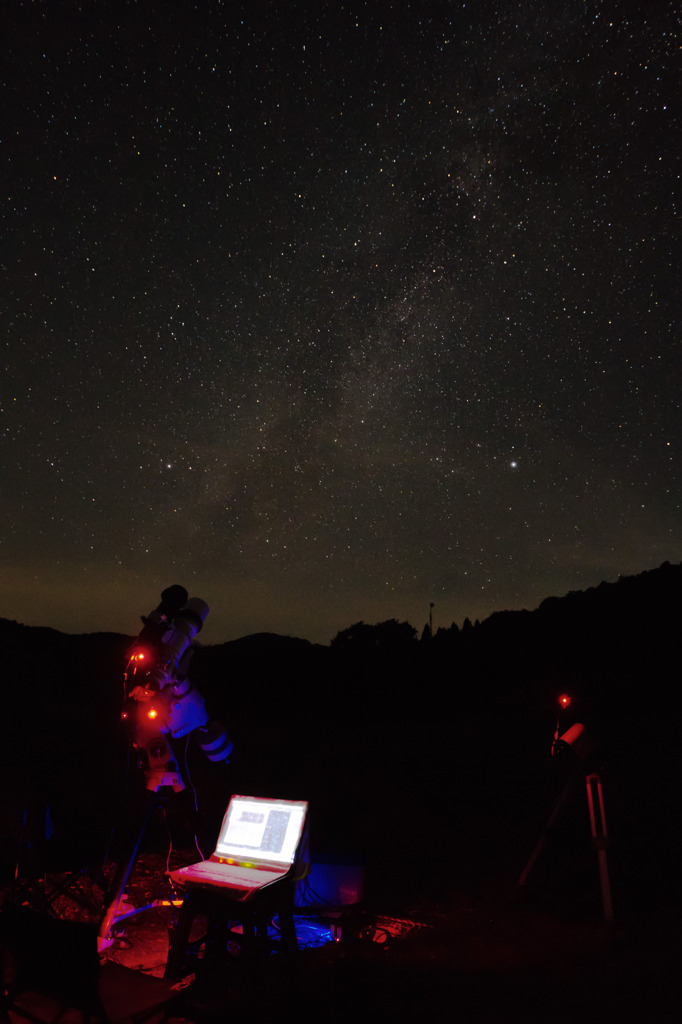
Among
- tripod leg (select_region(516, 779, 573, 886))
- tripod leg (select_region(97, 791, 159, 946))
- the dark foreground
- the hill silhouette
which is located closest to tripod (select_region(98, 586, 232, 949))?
tripod leg (select_region(97, 791, 159, 946))

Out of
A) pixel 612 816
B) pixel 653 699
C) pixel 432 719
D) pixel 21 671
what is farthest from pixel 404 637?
pixel 612 816

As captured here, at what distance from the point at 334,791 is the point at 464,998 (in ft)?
28.1

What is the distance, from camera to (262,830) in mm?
4258

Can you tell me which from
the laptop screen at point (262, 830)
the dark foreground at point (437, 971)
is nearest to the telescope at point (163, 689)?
the laptop screen at point (262, 830)

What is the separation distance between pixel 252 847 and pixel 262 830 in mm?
121

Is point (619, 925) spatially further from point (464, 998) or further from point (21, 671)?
point (21, 671)

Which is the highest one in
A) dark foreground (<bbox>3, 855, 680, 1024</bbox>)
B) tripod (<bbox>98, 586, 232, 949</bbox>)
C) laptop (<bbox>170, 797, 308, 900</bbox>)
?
tripod (<bbox>98, 586, 232, 949</bbox>)

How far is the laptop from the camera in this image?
12.4 feet

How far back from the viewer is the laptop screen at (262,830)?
4.10 metres

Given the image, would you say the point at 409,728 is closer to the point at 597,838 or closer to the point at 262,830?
the point at 597,838

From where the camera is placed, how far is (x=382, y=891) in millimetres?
6453

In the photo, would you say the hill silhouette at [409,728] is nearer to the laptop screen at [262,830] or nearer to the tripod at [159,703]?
the tripod at [159,703]

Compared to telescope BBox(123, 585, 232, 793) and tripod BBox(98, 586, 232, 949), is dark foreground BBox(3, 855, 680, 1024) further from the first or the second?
telescope BBox(123, 585, 232, 793)

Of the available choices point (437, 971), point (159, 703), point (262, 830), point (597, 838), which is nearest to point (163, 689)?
point (159, 703)
